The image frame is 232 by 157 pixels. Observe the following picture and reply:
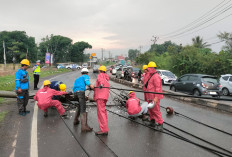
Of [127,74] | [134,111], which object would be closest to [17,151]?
[134,111]

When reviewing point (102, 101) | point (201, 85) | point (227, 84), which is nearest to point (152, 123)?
point (102, 101)

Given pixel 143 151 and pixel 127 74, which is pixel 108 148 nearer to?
pixel 143 151

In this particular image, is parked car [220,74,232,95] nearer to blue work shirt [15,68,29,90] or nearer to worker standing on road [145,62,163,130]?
worker standing on road [145,62,163,130]

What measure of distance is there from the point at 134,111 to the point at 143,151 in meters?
2.22

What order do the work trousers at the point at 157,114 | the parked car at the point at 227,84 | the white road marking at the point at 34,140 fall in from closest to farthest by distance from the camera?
1. the white road marking at the point at 34,140
2. the work trousers at the point at 157,114
3. the parked car at the point at 227,84

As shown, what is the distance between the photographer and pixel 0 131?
5.14m

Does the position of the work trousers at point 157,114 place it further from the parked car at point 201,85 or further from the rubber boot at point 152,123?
the parked car at point 201,85

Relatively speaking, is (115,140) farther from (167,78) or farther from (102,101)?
(167,78)

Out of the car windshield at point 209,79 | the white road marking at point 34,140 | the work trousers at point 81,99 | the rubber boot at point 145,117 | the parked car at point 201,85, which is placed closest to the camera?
the white road marking at point 34,140

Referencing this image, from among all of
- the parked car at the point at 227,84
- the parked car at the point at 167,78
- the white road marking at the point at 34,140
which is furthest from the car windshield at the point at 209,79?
the parked car at the point at 167,78

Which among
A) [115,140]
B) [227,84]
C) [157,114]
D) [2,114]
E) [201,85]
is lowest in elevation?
[2,114]

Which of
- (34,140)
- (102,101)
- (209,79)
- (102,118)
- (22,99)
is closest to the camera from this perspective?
(34,140)

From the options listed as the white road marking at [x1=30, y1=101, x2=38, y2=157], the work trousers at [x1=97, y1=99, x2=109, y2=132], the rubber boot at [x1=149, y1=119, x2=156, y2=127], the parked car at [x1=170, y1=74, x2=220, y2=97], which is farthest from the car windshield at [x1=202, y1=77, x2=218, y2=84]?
the white road marking at [x1=30, y1=101, x2=38, y2=157]

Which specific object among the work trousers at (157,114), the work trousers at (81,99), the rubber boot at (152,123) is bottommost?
the rubber boot at (152,123)
